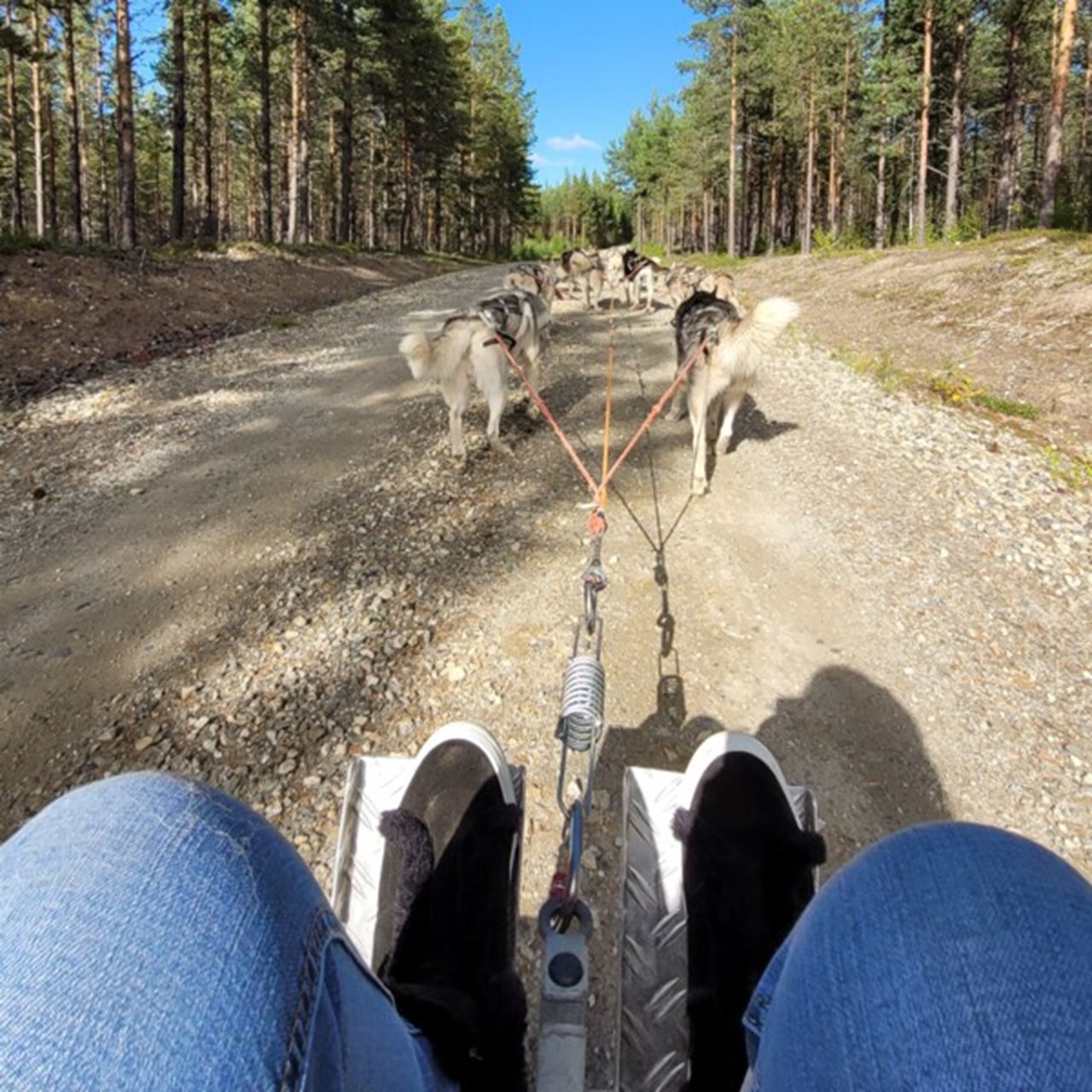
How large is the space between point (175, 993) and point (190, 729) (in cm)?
259

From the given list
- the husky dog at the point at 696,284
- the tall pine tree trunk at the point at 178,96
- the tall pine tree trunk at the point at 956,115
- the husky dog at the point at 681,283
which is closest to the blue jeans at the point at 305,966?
the husky dog at the point at 696,284

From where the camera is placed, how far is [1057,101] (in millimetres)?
17375

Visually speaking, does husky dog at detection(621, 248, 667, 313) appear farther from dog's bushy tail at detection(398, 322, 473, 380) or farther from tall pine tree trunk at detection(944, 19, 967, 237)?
tall pine tree trunk at detection(944, 19, 967, 237)

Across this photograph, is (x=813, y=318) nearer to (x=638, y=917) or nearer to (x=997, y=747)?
(x=997, y=747)

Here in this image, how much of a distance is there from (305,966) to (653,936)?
1395mm

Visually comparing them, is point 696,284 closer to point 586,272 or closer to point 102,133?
point 586,272

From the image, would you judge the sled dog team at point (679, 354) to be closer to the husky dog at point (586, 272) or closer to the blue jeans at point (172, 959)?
the blue jeans at point (172, 959)

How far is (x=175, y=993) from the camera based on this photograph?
77 cm

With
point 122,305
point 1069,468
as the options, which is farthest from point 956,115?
point 122,305

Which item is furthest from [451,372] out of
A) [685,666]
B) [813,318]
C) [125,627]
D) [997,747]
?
[813,318]

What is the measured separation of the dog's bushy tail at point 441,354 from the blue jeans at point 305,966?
5.15 m

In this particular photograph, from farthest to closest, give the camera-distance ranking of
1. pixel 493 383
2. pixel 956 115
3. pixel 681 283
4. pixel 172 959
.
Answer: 1. pixel 956 115
2. pixel 681 283
3. pixel 493 383
4. pixel 172 959

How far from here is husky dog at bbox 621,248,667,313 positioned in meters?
15.9

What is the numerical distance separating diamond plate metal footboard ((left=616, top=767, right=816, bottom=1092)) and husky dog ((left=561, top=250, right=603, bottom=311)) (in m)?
15.6
